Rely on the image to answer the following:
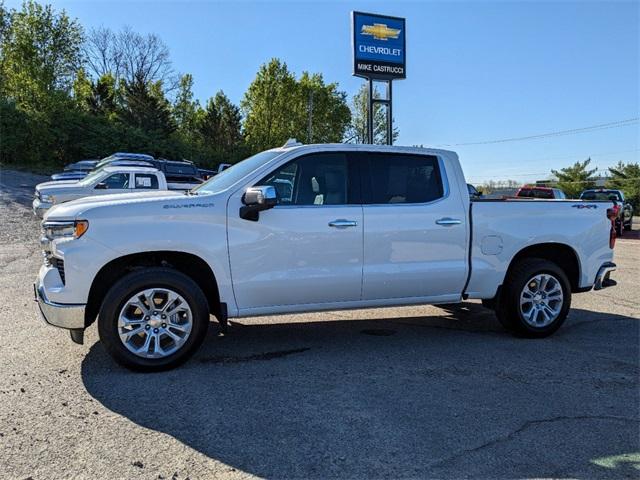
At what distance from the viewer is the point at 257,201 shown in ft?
15.0

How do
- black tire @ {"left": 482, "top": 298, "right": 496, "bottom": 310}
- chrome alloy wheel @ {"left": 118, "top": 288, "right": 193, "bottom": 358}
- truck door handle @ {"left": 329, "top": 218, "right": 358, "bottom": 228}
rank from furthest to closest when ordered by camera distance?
black tire @ {"left": 482, "top": 298, "right": 496, "bottom": 310} → truck door handle @ {"left": 329, "top": 218, "right": 358, "bottom": 228} → chrome alloy wheel @ {"left": 118, "top": 288, "right": 193, "bottom": 358}

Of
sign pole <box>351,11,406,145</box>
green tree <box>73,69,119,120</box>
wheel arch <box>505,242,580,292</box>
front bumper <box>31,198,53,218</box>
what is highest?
green tree <box>73,69,119,120</box>

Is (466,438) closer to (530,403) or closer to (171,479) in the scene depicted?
(530,403)

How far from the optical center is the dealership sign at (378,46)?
2253 cm

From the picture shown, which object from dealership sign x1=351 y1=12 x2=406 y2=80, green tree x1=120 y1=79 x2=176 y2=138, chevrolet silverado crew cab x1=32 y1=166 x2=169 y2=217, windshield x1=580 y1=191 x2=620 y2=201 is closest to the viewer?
chevrolet silverado crew cab x1=32 y1=166 x2=169 y2=217

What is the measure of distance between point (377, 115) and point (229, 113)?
17.2 meters

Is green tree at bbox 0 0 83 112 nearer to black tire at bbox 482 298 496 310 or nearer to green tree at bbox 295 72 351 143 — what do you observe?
green tree at bbox 295 72 351 143

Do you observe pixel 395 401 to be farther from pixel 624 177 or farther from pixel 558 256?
pixel 624 177

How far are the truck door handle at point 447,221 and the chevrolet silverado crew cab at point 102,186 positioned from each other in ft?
37.3

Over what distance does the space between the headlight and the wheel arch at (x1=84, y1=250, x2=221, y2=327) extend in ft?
1.14

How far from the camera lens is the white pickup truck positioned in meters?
14.2

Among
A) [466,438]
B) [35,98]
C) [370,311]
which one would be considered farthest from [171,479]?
[35,98]

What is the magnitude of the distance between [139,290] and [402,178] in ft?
8.93

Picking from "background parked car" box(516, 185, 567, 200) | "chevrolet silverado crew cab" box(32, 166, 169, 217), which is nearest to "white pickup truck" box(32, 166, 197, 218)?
"chevrolet silverado crew cab" box(32, 166, 169, 217)
